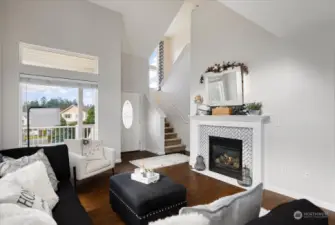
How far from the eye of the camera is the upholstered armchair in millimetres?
3178

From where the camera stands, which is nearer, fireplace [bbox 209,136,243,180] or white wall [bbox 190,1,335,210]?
white wall [bbox 190,1,335,210]

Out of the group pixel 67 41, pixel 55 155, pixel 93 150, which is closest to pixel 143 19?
pixel 67 41

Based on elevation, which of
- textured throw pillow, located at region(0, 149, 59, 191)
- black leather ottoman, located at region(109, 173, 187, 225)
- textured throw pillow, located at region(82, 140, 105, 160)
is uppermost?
textured throw pillow, located at region(0, 149, 59, 191)

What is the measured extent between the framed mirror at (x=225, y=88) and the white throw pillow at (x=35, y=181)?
3263 mm

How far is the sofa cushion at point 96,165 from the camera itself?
11.2 ft

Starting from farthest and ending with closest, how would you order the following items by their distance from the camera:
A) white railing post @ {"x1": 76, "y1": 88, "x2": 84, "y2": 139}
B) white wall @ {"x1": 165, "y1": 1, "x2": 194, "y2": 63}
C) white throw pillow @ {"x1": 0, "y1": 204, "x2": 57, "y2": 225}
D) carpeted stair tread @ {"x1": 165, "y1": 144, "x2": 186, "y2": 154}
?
white wall @ {"x1": 165, "y1": 1, "x2": 194, "y2": 63}
carpeted stair tread @ {"x1": 165, "y1": 144, "x2": 186, "y2": 154}
white railing post @ {"x1": 76, "y1": 88, "x2": 84, "y2": 139}
white throw pillow @ {"x1": 0, "y1": 204, "x2": 57, "y2": 225}

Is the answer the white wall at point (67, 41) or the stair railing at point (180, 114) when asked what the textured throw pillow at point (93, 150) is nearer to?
the white wall at point (67, 41)

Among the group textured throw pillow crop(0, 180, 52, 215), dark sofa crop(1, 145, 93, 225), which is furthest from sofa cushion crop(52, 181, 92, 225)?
textured throw pillow crop(0, 180, 52, 215)

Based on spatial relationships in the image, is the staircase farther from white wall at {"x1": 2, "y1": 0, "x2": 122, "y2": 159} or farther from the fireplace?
the fireplace

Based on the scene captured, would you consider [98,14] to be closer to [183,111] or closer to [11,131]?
[11,131]

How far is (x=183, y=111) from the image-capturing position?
22.4ft

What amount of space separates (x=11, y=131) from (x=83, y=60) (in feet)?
6.92

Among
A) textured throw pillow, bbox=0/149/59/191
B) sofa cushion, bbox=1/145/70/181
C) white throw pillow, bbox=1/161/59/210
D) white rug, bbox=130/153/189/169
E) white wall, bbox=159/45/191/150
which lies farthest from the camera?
white wall, bbox=159/45/191/150

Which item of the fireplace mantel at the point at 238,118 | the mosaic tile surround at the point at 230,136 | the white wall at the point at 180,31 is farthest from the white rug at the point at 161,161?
the white wall at the point at 180,31
